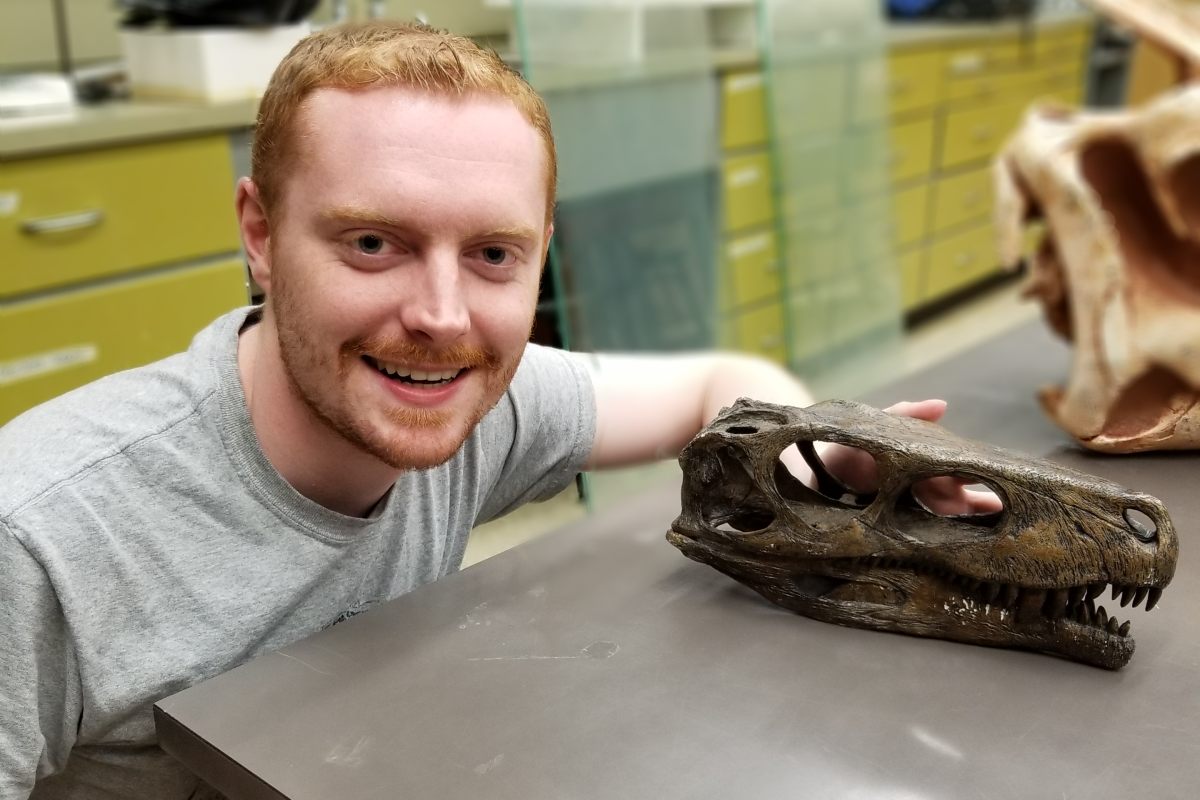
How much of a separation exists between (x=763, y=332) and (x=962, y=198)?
140cm

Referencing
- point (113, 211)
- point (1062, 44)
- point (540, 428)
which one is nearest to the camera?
point (540, 428)

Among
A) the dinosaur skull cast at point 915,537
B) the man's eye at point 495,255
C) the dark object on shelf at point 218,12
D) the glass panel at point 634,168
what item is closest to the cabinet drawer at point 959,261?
the glass panel at point 634,168

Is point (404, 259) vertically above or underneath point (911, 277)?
above

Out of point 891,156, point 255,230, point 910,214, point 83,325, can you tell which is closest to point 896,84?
point 891,156

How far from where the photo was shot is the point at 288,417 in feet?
2.98

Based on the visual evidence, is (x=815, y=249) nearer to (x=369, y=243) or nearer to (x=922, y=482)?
(x=922, y=482)

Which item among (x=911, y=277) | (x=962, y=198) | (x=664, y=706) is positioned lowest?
(x=911, y=277)

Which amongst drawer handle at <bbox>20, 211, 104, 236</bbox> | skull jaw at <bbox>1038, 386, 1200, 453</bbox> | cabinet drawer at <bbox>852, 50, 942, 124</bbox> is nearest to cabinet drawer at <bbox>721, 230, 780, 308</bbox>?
cabinet drawer at <bbox>852, 50, 942, 124</bbox>

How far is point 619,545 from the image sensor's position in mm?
1042

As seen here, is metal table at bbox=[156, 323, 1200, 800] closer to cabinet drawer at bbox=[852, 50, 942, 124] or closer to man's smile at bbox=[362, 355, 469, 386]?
man's smile at bbox=[362, 355, 469, 386]

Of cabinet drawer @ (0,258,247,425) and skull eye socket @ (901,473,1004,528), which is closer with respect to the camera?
skull eye socket @ (901,473,1004,528)

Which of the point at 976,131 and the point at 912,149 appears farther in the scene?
the point at 976,131

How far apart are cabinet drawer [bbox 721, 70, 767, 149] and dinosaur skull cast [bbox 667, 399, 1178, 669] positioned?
2.05 m

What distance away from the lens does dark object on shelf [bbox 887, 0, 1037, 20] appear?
12.8 feet
